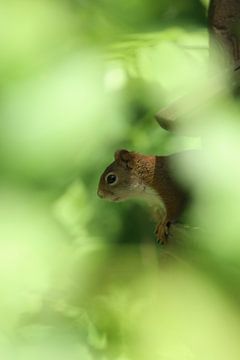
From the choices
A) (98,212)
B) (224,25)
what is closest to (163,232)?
(98,212)

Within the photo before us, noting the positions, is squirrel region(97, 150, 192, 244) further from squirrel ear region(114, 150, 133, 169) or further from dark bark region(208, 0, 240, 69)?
dark bark region(208, 0, 240, 69)

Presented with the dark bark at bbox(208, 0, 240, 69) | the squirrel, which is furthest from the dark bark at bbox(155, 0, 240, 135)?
the squirrel

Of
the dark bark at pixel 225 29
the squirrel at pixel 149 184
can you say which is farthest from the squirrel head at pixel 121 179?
the dark bark at pixel 225 29

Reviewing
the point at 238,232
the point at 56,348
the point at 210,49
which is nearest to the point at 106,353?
the point at 56,348

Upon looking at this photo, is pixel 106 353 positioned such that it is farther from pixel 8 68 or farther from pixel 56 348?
pixel 8 68

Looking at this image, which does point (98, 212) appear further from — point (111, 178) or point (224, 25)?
point (224, 25)

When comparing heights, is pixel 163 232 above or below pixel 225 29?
below

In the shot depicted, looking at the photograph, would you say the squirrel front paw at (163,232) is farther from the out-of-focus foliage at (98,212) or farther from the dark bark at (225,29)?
the dark bark at (225,29)
